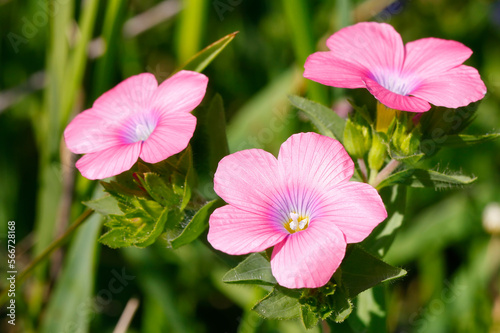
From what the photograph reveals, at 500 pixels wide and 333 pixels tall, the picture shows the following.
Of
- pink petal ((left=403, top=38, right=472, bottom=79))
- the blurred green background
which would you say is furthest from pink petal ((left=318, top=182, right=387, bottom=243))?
the blurred green background

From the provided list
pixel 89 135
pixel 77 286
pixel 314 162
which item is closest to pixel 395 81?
pixel 314 162

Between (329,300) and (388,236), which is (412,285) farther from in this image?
(329,300)

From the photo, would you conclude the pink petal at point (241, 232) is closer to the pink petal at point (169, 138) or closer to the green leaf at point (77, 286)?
the pink petal at point (169, 138)

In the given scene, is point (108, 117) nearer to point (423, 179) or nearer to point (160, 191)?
point (160, 191)

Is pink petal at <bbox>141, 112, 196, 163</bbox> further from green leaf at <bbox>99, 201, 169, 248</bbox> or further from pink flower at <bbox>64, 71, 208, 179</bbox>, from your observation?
green leaf at <bbox>99, 201, 169, 248</bbox>

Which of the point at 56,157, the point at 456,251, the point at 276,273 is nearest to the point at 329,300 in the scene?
the point at 276,273
